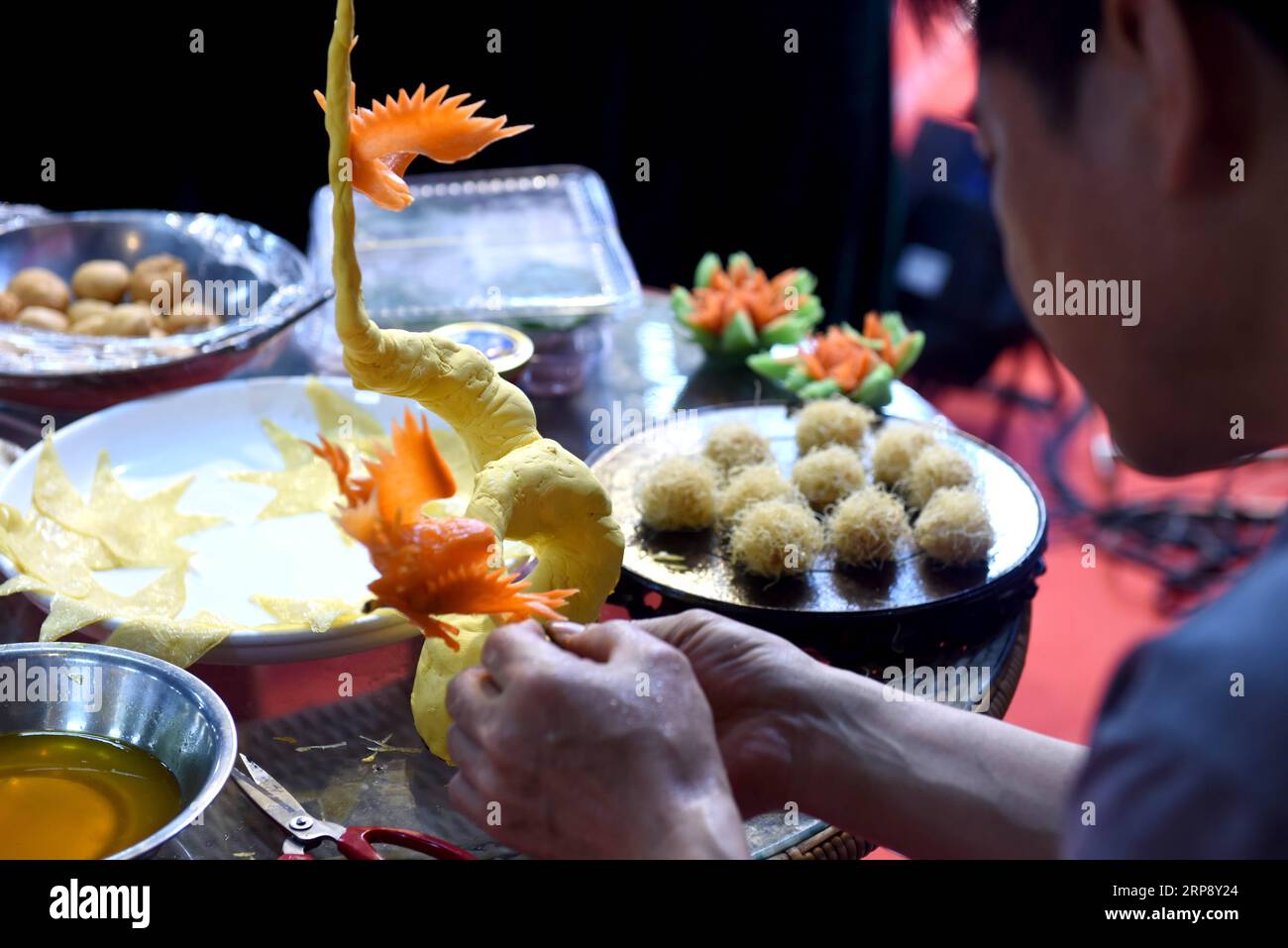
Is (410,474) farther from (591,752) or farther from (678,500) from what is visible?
(678,500)

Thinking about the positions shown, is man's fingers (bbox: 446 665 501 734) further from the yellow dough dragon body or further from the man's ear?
the man's ear

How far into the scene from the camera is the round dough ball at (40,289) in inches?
→ 72.9

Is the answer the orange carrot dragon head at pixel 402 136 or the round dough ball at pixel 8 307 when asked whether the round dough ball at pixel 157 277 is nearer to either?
the round dough ball at pixel 8 307

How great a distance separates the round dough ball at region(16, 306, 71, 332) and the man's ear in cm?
153

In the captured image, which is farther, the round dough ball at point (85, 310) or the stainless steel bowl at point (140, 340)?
the round dough ball at point (85, 310)

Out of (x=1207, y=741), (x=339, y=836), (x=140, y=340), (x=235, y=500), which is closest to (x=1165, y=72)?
(x=1207, y=741)

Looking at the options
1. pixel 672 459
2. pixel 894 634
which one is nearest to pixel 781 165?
pixel 672 459

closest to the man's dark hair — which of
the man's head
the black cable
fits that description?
the man's head

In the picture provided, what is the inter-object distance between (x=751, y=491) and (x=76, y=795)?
80 centimetres

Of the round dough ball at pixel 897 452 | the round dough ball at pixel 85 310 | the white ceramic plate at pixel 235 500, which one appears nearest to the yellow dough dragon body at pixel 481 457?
the white ceramic plate at pixel 235 500

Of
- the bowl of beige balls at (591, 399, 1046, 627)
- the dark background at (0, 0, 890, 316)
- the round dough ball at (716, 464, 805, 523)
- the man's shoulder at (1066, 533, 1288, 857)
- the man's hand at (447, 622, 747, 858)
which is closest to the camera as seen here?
the man's shoulder at (1066, 533, 1288, 857)

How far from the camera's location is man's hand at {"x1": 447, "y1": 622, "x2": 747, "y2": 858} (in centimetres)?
89

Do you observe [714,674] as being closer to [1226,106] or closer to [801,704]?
[801,704]

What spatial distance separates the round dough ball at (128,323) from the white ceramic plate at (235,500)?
0.52 feet
